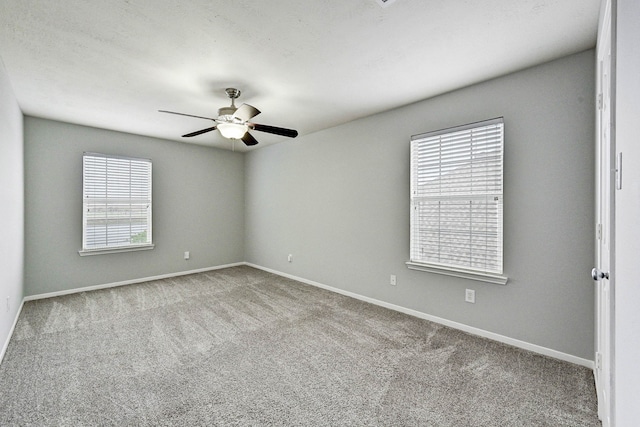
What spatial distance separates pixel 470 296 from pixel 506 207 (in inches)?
37.1

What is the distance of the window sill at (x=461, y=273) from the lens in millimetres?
2676

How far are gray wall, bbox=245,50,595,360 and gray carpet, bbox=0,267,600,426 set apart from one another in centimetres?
33

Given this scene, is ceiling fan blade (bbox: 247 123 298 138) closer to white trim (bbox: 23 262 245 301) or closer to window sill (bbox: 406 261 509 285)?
window sill (bbox: 406 261 509 285)

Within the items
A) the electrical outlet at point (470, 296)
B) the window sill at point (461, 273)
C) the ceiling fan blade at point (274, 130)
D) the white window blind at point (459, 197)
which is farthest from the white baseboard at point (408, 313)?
the ceiling fan blade at point (274, 130)

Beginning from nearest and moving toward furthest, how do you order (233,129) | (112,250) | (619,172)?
(619,172) < (233,129) < (112,250)

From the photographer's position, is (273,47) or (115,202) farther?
(115,202)

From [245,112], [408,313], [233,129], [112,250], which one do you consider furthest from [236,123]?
[112,250]

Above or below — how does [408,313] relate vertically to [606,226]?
below

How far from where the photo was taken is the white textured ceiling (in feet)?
5.98

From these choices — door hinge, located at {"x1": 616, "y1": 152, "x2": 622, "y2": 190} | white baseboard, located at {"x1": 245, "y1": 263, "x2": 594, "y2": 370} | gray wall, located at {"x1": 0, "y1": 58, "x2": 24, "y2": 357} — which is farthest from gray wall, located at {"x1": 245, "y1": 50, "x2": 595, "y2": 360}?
gray wall, located at {"x1": 0, "y1": 58, "x2": 24, "y2": 357}

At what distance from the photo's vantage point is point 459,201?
2.97 metres

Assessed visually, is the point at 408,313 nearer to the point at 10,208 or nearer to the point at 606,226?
the point at 606,226

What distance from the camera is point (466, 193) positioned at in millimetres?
2914

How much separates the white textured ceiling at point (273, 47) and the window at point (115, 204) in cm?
120
